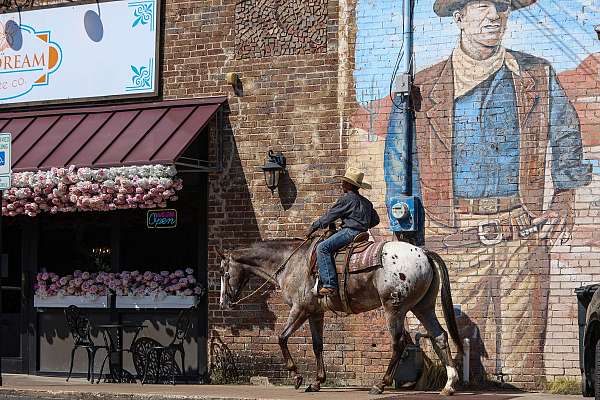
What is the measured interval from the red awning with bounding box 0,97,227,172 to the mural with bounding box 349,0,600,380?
2767 mm

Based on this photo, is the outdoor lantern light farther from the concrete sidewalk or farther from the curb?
the curb

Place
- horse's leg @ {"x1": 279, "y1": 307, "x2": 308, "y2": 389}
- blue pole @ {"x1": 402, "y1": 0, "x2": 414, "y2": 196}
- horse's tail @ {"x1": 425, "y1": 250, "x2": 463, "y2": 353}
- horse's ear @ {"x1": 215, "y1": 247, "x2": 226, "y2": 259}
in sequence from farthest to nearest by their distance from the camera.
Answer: horse's ear @ {"x1": 215, "y1": 247, "x2": 226, "y2": 259} < blue pole @ {"x1": 402, "y1": 0, "x2": 414, "y2": 196} < horse's leg @ {"x1": 279, "y1": 307, "x2": 308, "y2": 389} < horse's tail @ {"x1": 425, "y1": 250, "x2": 463, "y2": 353}

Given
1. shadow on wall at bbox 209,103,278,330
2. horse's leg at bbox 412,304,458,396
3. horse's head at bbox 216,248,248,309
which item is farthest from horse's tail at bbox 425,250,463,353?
shadow on wall at bbox 209,103,278,330

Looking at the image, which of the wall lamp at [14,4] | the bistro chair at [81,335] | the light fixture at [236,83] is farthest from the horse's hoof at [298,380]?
the wall lamp at [14,4]

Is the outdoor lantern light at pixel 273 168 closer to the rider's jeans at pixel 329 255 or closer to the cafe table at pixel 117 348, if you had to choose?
the rider's jeans at pixel 329 255

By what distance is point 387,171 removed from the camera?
1580cm

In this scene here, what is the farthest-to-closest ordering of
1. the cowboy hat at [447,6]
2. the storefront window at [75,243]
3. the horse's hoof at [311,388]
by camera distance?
the storefront window at [75,243] < the cowboy hat at [447,6] < the horse's hoof at [311,388]

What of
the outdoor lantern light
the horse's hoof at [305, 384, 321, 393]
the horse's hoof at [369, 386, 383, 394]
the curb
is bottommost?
the curb

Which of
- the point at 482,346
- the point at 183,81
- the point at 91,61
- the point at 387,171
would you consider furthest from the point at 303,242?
the point at 91,61

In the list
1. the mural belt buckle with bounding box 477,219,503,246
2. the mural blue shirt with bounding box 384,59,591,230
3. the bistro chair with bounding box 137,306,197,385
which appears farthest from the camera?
the bistro chair with bounding box 137,306,197,385

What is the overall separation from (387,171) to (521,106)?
2010 mm

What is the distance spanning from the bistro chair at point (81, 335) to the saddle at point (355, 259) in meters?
4.51

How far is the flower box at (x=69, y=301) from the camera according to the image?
57.7 ft

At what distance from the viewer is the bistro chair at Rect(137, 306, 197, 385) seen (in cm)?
1672
